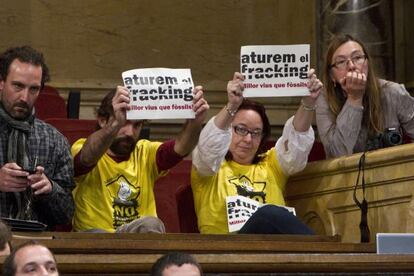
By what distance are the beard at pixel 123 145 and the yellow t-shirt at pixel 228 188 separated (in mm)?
325

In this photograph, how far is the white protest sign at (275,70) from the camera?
23.6ft

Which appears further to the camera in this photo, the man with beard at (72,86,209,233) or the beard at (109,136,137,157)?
the beard at (109,136,137,157)

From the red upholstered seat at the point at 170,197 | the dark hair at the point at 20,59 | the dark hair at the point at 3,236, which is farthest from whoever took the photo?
the red upholstered seat at the point at 170,197

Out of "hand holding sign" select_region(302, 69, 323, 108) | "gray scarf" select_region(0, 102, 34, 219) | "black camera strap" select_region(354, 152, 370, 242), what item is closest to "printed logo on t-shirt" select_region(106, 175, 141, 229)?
"gray scarf" select_region(0, 102, 34, 219)

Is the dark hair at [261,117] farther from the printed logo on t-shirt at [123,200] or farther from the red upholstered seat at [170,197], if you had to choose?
the printed logo on t-shirt at [123,200]

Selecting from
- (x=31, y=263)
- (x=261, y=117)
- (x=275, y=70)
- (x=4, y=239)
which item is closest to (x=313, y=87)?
(x=275, y=70)

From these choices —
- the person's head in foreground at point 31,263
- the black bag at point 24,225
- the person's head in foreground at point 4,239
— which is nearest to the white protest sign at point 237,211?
the black bag at point 24,225

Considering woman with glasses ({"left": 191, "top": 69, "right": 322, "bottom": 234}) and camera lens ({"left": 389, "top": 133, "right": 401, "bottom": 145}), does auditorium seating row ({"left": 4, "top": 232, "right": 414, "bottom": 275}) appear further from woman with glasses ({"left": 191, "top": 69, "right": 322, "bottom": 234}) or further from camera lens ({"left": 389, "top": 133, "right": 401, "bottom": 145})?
camera lens ({"left": 389, "top": 133, "right": 401, "bottom": 145})

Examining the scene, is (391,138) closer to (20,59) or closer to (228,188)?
(228,188)

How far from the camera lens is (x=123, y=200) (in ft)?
23.3

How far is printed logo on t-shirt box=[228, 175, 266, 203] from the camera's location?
7.32m

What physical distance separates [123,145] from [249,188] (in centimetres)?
59

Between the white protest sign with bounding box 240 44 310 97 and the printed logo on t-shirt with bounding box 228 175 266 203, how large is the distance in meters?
0.39

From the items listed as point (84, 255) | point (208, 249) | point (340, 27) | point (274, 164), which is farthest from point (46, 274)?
point (340, 27)
